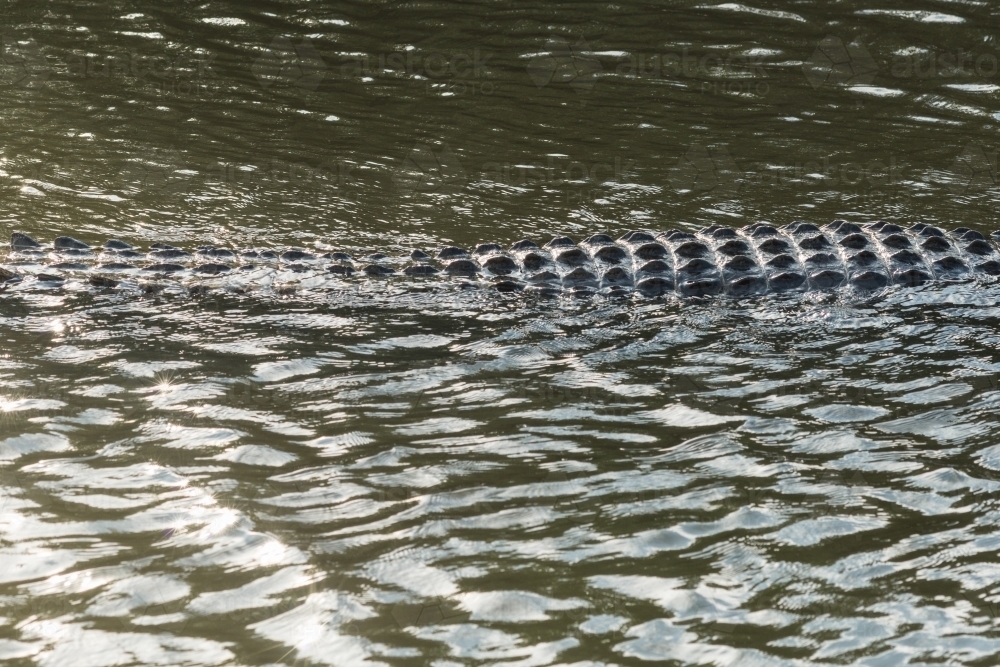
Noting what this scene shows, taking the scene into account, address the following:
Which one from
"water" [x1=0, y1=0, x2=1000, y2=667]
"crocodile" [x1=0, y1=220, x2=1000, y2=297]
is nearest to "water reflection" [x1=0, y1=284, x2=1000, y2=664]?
"water" [x1=0, y1=0, x2=1000, y2=667]

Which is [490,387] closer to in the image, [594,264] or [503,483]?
[503,483]

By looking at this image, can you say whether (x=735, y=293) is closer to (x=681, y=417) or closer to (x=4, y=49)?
(x=681, y=417)

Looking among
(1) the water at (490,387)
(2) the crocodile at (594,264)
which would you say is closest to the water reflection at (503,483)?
(1) the water at (490,387)

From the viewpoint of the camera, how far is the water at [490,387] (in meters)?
3.36

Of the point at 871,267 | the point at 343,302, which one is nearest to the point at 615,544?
the point at 343,302

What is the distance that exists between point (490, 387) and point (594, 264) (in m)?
1.44

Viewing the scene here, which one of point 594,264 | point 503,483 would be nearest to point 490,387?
point 503,483

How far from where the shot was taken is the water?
3357 millimetres

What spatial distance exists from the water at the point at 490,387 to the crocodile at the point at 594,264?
0.15 m

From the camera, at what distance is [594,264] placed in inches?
241

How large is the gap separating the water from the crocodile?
0.15 meters

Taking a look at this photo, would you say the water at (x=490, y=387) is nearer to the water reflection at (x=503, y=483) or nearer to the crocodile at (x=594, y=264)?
the water reflection at (x=503, y=483)

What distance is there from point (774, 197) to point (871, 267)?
1.65 m

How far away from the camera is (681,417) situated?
15.4 feet
